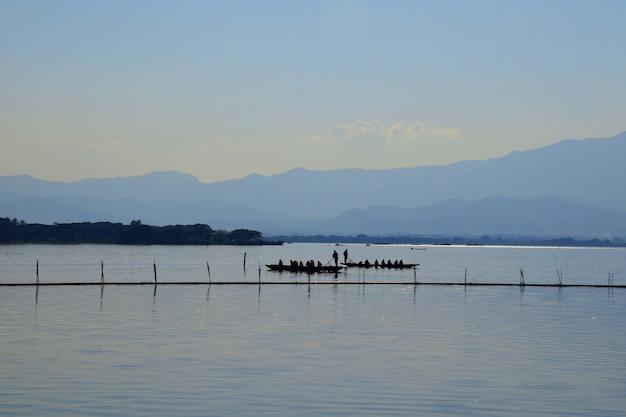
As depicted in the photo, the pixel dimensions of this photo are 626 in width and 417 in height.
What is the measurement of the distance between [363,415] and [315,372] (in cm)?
881

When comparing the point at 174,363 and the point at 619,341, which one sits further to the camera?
the point at 619,341

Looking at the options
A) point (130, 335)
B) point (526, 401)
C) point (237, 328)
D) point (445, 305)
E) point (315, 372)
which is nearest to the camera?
point (526, 401)

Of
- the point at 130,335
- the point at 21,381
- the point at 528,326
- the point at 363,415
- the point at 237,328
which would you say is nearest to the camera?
the point at 363,415

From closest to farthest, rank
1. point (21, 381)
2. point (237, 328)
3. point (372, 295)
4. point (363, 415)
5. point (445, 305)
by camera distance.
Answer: point (363, 415) < point (21, 381) < point (237, 328) < point (445, 305) < point (372, 295)

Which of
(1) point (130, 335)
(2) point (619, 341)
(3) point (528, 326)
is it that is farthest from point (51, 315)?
(2) point (619, 341)

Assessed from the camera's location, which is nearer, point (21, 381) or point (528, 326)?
point (21, 381)

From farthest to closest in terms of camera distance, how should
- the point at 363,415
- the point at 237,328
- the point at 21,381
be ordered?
the point at 237,328, the point at 21,381, the point at 363,415

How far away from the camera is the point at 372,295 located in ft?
296

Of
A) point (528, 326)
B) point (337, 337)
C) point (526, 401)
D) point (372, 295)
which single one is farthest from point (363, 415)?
point (372, 295)

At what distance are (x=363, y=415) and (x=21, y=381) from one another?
554 inches

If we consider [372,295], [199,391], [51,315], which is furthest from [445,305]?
[199,391]

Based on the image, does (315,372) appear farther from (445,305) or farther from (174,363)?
(445,305)

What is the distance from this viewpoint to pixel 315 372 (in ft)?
126

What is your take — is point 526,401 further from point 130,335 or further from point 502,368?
point 130,335
